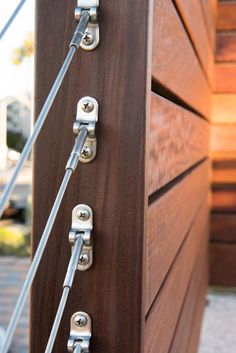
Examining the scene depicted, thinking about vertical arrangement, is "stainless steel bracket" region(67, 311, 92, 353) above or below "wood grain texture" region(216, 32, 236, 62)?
below

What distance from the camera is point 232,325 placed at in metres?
3.00

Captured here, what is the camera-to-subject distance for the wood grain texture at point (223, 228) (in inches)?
135

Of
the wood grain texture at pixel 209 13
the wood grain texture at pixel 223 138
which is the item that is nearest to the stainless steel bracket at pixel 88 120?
the wood grain texture at pixel 209 13

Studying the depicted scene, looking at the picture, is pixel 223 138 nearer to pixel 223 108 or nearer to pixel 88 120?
pixel 223 108

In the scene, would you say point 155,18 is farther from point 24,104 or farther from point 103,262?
point 103,262

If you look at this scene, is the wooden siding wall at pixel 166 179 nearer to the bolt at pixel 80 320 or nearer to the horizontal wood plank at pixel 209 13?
the bolt at pixel 80 320

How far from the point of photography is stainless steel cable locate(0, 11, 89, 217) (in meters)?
0.51

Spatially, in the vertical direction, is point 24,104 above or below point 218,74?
below

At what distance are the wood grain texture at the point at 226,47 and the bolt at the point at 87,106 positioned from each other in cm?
276

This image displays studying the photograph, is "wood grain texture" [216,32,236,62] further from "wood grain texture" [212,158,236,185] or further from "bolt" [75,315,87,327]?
"bolt" [75,315,87,327]

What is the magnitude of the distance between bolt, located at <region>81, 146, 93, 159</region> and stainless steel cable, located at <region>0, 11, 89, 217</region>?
0.31 feet

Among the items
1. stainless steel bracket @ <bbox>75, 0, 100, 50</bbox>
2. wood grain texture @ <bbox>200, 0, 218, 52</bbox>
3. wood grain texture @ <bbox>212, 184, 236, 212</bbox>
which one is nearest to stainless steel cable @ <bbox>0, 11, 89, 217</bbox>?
stainless steel bracket @ <bbox>75, 0, 100, 50</bbox>

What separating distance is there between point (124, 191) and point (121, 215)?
0.09 ft

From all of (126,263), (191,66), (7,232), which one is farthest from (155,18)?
(7,232)
